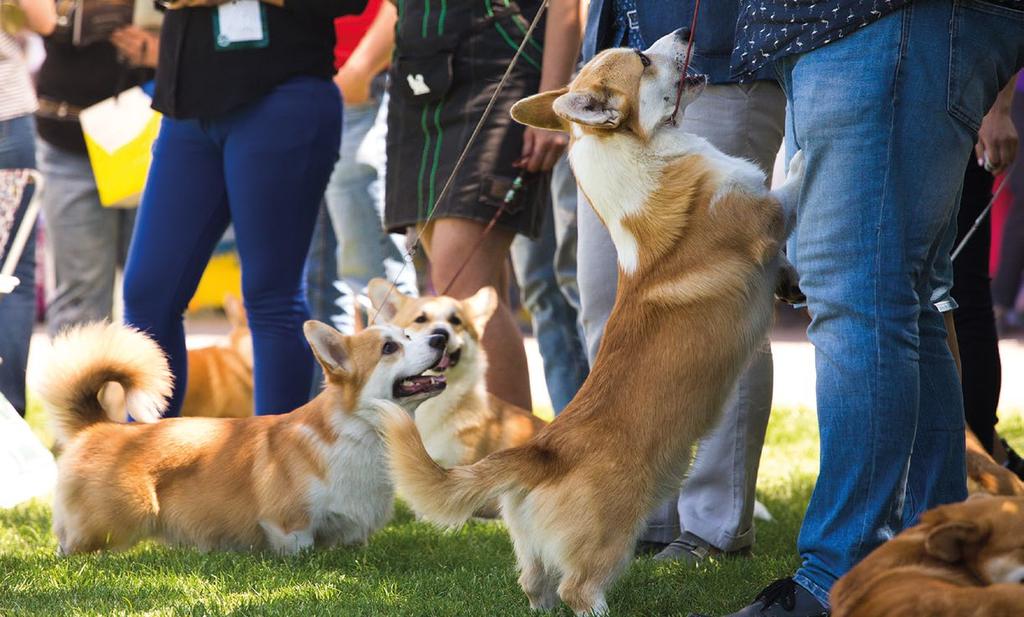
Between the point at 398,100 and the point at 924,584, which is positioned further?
the point at 398,100

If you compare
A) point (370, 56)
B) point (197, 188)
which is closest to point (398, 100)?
point (197, 188)

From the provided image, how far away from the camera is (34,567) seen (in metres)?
3.28

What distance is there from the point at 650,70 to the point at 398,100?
4.80 ft

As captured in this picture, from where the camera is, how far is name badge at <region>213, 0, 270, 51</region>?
151 inches

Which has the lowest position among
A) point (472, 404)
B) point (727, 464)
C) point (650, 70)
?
point (472, 404)

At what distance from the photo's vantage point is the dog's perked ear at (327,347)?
3785 mm

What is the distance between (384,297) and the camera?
488 centimetres

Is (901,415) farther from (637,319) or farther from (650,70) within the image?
(650,70)

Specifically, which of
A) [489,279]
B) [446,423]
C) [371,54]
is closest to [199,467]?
[446,423]

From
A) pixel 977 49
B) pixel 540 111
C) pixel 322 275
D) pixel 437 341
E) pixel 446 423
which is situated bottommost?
pixel 322 275

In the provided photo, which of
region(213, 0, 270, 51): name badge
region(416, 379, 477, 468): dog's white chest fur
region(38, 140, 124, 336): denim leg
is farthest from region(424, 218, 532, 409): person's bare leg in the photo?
region(38, 140, 124, 336): denim leg

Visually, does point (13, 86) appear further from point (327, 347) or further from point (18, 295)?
point (327, 347)

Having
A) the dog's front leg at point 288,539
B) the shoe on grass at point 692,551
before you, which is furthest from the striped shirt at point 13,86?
the shoe on grass at point 692,551

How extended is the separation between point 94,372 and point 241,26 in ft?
3.78
